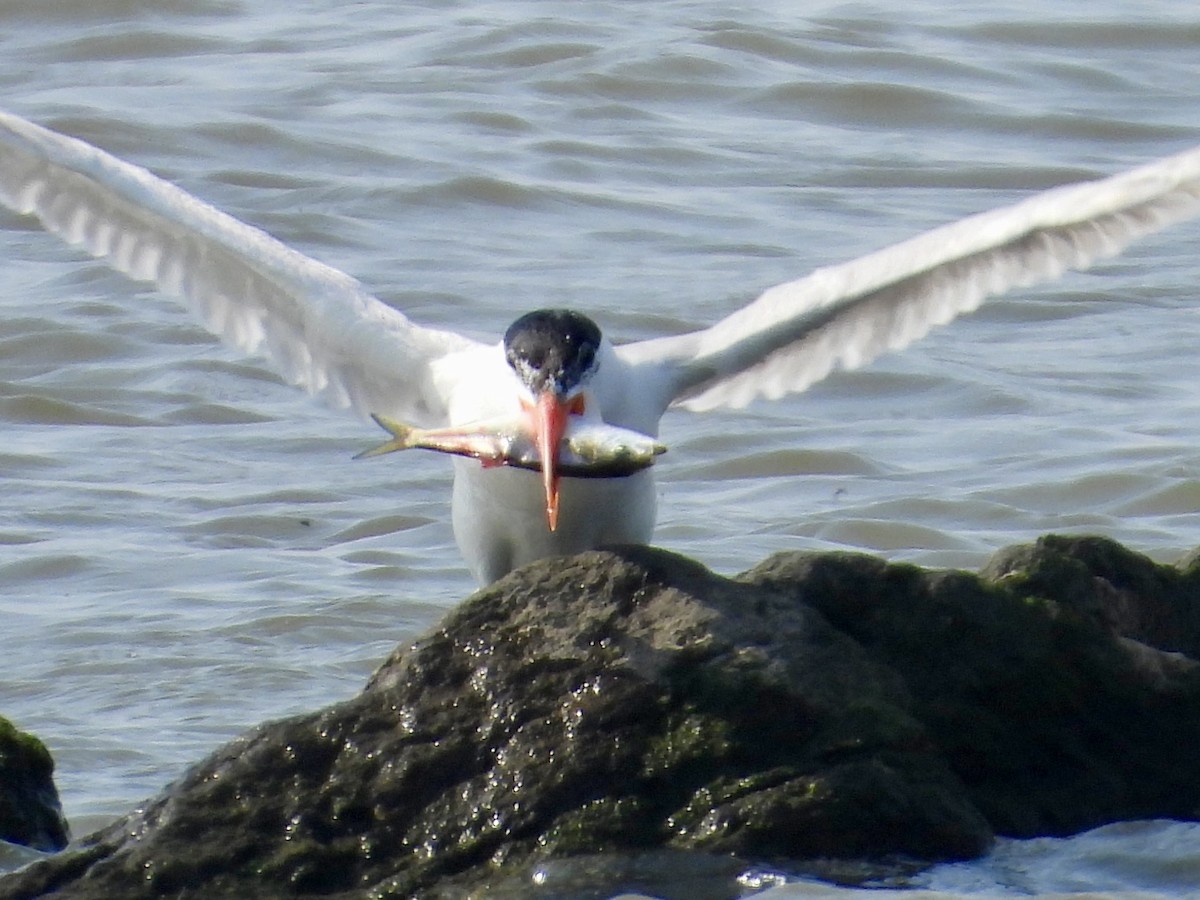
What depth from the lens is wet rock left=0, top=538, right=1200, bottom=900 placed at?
5.46 metres

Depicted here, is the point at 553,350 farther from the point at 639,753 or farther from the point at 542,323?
the point at 639,753

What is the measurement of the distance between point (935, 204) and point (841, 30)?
13.2 feet

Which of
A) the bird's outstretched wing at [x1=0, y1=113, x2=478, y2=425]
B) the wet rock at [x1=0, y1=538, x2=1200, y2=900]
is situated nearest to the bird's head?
the wet rock at [x1=0, y1=538, x2=1200, y2=900]

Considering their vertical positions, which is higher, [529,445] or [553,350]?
[553,350]

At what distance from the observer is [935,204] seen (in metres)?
14.4

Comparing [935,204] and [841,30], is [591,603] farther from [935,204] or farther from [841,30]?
[841,30]

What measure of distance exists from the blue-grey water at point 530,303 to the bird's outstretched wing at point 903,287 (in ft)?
5.28

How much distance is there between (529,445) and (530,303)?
6.21 metres

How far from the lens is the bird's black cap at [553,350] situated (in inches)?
259

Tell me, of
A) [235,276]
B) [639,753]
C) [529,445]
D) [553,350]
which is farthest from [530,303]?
[639,753]

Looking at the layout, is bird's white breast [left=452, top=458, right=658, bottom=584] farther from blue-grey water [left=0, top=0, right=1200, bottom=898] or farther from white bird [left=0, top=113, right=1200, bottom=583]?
blue-grey water [left=0, top=0, right=1200, bottom=898]

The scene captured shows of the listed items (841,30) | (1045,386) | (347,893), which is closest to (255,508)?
(1045,386)

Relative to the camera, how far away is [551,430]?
639cm

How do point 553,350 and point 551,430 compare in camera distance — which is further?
point 553,350
